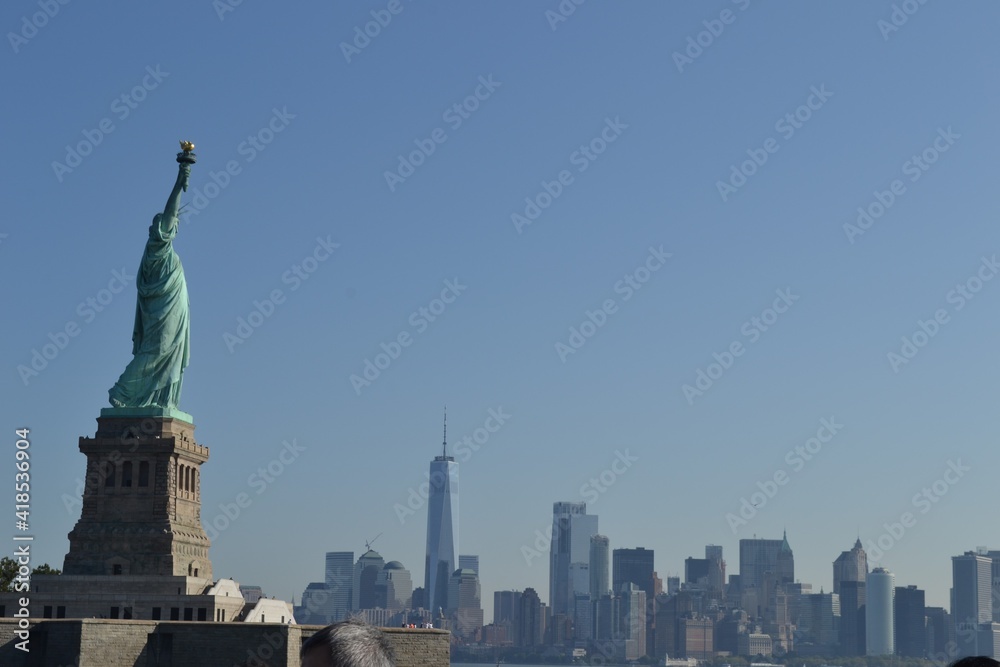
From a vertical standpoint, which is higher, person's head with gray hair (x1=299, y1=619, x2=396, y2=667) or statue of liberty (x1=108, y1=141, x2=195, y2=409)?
statue of liberty (x1=108, y1=141, x2=195, y2=409)

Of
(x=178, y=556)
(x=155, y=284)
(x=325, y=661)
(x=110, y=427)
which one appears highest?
(x=155, y=284)

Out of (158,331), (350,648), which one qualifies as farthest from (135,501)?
(350,648)

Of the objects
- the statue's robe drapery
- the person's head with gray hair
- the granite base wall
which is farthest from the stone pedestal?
the person's head with gray hair

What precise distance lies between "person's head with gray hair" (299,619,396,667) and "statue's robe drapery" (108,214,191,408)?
63879mm

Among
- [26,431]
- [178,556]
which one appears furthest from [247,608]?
[26,431]

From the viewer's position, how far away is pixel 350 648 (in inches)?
262

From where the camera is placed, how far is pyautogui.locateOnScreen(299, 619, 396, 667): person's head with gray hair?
6.64m

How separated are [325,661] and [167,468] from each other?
6263 centimetres

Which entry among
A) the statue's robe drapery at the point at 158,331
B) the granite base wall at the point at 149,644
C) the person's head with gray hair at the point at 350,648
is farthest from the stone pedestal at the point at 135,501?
the person's head with gray hair at the point at 350,648

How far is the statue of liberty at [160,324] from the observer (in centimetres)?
6931

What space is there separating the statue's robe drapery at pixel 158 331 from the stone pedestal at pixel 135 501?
41.2 inches

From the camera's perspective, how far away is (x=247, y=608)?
228 ft

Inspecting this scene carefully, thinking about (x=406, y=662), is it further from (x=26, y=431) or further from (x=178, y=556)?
(x=26, y=431)

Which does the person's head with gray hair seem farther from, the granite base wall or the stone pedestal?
the stone pedestal
